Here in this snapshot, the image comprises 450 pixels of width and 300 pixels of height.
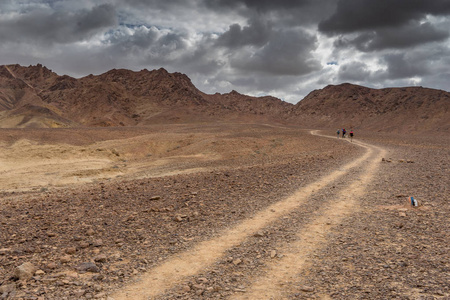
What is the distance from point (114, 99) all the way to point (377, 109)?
108m

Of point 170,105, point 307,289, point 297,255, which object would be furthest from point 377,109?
point 307,289

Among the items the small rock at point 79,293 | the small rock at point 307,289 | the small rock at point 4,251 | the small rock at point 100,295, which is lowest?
the small rock at point 100,295

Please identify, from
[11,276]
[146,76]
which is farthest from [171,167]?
[146,76]

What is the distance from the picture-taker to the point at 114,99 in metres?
137

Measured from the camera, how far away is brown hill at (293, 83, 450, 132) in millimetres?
102562

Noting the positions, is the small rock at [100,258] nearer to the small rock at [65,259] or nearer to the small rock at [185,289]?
the small rock at [65,259]

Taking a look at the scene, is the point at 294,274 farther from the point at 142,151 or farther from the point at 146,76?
the point at 146,76

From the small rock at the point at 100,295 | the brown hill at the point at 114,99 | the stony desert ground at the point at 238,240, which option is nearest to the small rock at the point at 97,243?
the stony desert ground at the point at 238,240

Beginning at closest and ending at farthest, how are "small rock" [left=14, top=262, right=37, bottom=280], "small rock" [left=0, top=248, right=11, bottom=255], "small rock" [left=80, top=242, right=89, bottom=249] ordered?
"small rock" [left=14, top=262, right=37, bottom=280] < "small rock" [left=0, top=248, right=11, bottom=255] < "small rock" [left=80, top=242, right=89, bottom=249]

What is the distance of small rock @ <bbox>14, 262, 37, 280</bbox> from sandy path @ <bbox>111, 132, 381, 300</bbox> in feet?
5.61

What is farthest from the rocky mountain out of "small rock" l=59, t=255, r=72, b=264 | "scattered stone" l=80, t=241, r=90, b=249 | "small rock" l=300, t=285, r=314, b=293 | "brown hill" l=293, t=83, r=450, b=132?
"small rock" l=300, t=285, r=314, b=293

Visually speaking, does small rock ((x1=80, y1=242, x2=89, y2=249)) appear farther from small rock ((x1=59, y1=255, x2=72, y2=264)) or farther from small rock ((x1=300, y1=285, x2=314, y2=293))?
small rock ((x1=300, y1=285, x2=314, y2=293))

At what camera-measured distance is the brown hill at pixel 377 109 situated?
102562 mm

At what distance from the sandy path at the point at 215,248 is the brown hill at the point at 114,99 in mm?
92519
